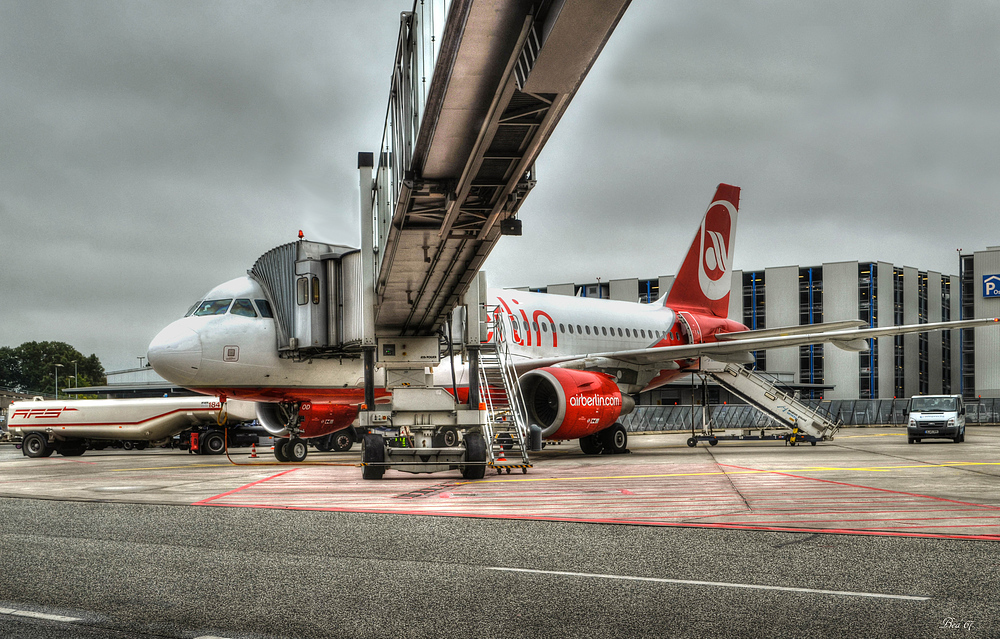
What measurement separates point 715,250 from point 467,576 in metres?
22.7

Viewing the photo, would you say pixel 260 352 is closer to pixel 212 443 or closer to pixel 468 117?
pixel 468 117

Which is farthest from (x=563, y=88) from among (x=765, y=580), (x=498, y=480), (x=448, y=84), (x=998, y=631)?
(x=498, y=480)

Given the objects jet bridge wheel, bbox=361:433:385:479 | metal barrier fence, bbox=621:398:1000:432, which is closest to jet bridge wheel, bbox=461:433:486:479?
jet bridge wheel, bbox=361:433:385:479

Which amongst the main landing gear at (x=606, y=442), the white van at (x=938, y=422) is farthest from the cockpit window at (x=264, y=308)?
the white van at (x=938, y=422)

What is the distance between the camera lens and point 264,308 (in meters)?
15.9

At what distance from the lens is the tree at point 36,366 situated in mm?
108250

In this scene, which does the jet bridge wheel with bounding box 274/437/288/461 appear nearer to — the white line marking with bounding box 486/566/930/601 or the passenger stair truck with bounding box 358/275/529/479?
the passenger stair truck with bounding box 358/275/529/479

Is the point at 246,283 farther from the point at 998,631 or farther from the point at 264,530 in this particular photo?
the point at 998,631

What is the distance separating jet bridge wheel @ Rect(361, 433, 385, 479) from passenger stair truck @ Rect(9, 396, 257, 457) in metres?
13.8

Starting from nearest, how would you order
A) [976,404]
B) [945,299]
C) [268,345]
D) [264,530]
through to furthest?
[264,530] < [268,345] < [976,404] < [945,299]

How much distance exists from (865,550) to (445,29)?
4681 mm

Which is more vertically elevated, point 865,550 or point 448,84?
point 448,84

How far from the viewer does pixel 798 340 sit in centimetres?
1762

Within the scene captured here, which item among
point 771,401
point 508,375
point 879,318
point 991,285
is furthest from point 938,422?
point 991,285
